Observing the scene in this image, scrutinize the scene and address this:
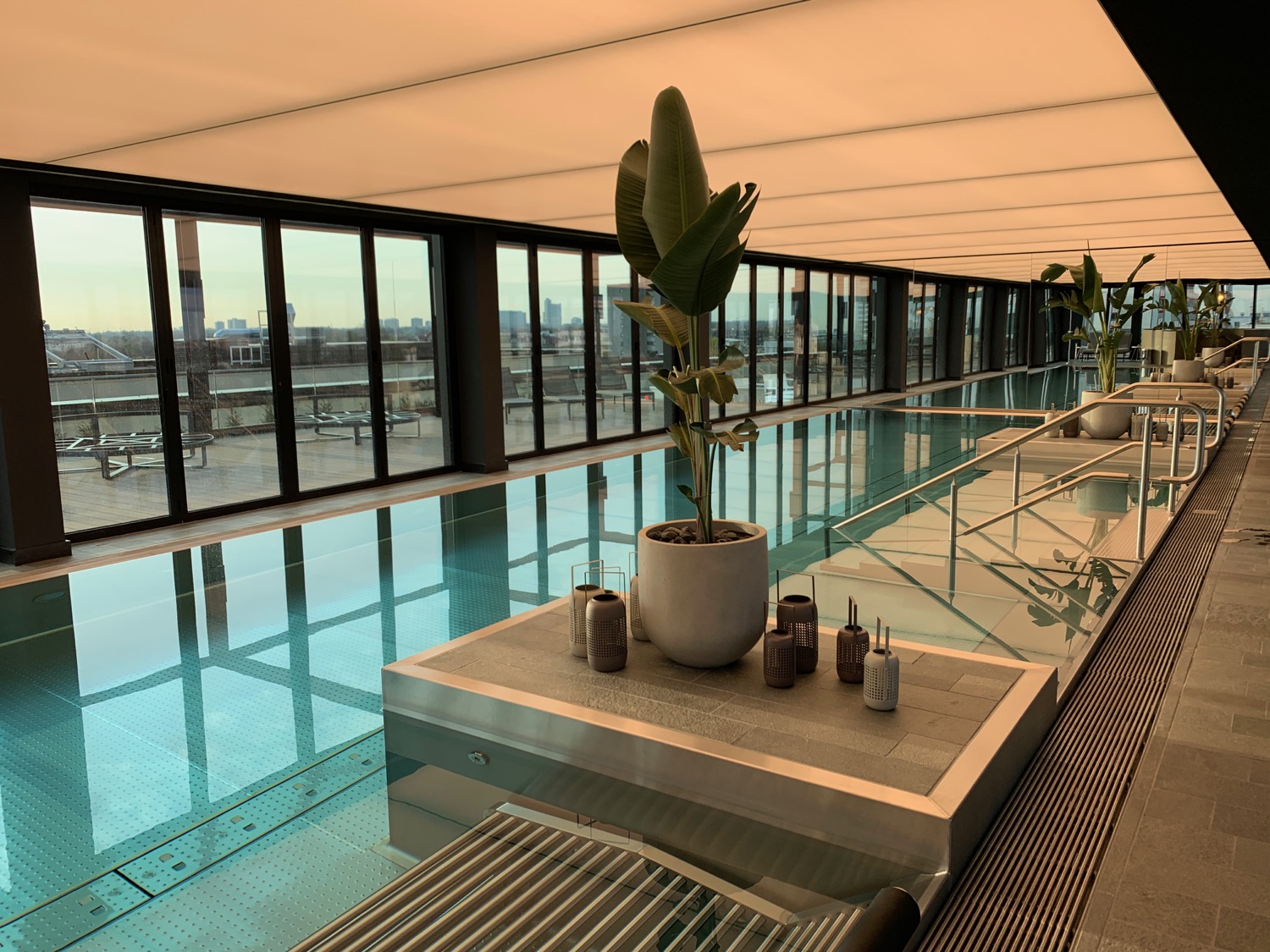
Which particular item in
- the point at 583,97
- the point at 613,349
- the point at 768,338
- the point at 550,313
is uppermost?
the point at 583,97

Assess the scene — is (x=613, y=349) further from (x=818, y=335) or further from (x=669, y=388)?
(x=669, y=388)

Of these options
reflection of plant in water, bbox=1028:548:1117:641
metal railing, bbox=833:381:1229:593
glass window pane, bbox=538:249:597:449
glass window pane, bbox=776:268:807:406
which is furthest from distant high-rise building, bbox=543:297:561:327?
reflection of plant in water, bbox=1028:548:1117:641

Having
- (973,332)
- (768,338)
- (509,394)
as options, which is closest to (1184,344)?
(768,338)

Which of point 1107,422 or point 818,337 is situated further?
point 818,337

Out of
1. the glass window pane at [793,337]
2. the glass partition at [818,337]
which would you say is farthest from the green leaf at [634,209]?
the glass partition at [818,337]

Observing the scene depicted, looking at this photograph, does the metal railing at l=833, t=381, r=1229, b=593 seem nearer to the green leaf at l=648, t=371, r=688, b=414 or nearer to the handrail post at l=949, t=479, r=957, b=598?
the handrail post at l=949, t=479, r=957, b=598

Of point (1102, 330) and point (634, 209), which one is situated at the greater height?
point (634, 209)

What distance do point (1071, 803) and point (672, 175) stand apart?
237 cm

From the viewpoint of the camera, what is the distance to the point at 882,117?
486cm

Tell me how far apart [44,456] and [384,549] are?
8.35ft

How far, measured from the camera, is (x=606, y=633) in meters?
3.67

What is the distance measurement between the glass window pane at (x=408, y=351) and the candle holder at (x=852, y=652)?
299 inches

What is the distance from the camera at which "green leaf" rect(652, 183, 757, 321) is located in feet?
9.90

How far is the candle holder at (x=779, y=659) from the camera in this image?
3.46 metres
